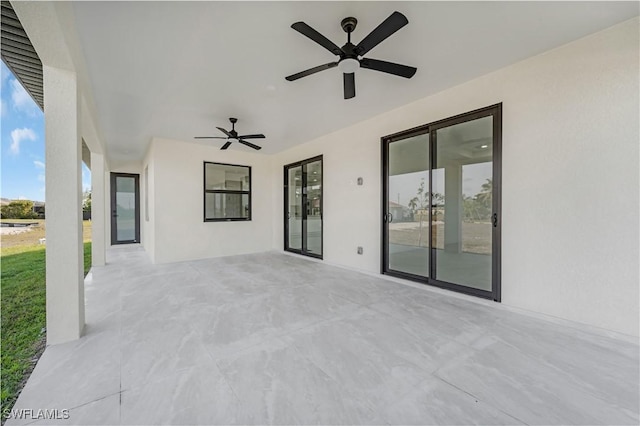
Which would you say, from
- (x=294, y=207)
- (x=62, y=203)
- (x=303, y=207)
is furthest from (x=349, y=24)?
(x=294, y=207)

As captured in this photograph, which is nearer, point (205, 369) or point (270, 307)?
point (205, 369)

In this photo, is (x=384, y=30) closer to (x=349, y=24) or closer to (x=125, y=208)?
(x=349, y=24)

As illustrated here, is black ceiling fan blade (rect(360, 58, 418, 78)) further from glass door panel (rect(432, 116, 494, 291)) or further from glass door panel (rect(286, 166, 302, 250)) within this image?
glass door panel (rect(286, 166, 302, 250))

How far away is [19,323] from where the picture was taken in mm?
2680

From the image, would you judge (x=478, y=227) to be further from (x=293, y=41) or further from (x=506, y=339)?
(x=293, y=41)

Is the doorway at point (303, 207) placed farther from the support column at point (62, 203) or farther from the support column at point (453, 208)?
the support column at point (62, 203)

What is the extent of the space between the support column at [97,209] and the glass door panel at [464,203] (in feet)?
20.3

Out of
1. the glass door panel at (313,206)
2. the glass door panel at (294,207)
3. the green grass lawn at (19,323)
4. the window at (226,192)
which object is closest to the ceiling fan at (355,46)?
the green grass lawn at (19,323)

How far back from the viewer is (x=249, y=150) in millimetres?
6766

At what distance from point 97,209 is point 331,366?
19.1ft

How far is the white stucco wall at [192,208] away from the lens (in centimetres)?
566

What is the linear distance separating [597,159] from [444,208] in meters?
1.55

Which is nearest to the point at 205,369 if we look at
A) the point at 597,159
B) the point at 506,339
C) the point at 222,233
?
the point at 506,339

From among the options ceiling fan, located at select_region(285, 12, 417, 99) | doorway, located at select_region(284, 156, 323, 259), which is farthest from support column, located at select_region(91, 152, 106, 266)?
ceiling fan, located at select_region(285, 12, 417, 99)
